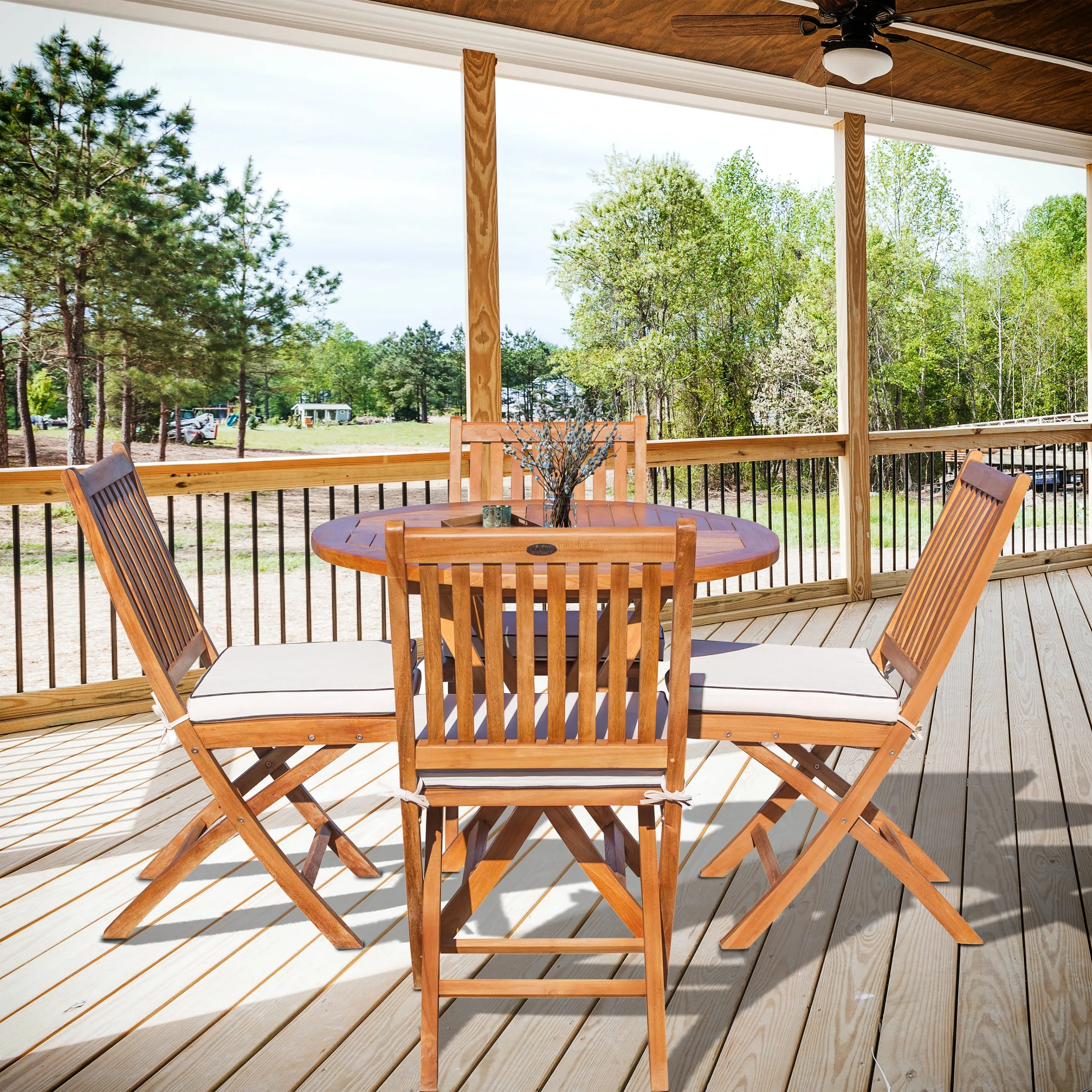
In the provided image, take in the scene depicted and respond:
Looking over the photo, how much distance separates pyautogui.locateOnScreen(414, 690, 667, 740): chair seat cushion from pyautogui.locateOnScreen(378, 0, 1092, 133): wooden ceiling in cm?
309

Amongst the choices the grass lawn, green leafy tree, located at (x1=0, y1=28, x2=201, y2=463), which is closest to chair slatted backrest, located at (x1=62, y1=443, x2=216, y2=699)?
the grass lawn

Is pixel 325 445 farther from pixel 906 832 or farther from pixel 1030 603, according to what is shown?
pixel 1030 603

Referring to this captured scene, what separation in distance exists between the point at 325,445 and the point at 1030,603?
3.97m

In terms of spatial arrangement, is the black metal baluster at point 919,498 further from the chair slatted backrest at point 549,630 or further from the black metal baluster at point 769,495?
the chair slatted backrest at point 549,630

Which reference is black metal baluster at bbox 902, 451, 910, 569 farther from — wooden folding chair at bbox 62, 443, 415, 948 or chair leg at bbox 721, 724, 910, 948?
wooden folding chair at bbox 62, 443, 415, 948

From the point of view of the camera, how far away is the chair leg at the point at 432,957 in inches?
61.5

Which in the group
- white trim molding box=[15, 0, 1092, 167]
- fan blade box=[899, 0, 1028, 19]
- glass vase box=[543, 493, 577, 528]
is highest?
white trim molding box=[15, 0, 1092, 167]

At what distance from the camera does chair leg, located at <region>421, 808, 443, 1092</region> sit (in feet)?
5.12

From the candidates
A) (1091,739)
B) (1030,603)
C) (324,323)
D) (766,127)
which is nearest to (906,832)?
(1091,739)

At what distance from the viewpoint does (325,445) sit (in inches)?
191

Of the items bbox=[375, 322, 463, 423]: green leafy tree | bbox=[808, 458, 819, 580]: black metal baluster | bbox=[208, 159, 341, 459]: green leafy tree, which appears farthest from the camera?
bbox=[808, 458, 819, 580]: black metal baluster

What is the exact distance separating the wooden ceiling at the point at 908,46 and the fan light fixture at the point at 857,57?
499mm

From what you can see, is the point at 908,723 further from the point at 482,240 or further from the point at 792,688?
the point at 482,240

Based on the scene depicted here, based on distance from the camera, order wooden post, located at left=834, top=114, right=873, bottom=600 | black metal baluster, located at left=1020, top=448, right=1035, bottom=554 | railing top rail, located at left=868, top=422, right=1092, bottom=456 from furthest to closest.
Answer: black metal baluster, located at left=1020, top=448, right=1035, bottom=554 < railing top rail, located at left=868, top=422, right=1092, bottom=456 < wooden post, located at left=834, top=114, right=873, bottom=600
